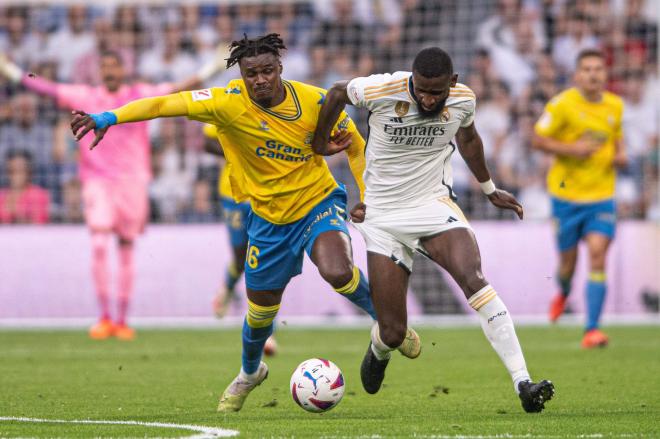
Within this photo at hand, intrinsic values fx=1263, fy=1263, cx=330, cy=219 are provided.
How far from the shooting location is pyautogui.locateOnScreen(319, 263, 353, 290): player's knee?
7.62 m

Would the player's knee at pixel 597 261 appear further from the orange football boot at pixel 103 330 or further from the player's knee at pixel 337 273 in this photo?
the orange football boot at pixel 103 330

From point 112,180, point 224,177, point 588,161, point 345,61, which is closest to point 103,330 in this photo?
point 112,180

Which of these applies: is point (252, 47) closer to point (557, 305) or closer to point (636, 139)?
point (557, 305)

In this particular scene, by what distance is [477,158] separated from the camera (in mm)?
7832

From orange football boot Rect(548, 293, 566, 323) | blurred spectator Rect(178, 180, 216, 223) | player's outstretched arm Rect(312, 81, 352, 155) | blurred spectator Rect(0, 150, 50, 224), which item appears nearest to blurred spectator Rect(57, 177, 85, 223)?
blurred spectator Rect(0, 150, 50, 224)

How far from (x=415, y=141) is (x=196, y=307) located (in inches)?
364

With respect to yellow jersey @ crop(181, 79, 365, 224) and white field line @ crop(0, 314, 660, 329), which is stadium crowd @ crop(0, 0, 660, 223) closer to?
white field line @ crop(0, 314, 660, 329)

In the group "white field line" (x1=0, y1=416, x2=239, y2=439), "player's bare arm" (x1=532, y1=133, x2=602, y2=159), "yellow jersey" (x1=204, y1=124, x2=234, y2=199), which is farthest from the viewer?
"player's bare arm" (x1=532, y1=133, x2=602, y2=159)

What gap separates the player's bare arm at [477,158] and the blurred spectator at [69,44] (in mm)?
12779

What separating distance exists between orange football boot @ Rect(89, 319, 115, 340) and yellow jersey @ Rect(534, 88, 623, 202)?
5207 millimetres

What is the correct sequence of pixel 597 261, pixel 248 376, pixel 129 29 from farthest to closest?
pixel 129 29 → pixel 597 261 → pixel 248 376

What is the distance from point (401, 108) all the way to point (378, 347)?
60.0 inches

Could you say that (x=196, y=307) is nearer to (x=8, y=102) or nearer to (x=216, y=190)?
(x=216, y=190)

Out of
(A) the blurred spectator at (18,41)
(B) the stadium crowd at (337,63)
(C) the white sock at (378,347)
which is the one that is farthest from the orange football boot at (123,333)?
(A) the blurred spectator at (18,41)
